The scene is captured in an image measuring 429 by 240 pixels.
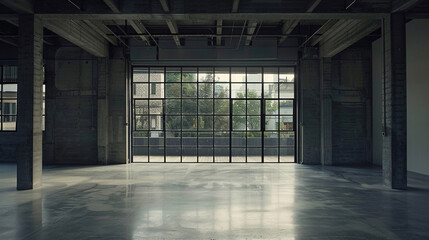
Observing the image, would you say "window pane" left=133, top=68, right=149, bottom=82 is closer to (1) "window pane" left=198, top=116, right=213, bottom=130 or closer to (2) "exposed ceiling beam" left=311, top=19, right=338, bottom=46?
(1) "window pane" left=198, top=116, right=213, bottom=130

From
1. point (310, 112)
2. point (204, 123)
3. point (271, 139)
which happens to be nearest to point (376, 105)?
point (310, 112)

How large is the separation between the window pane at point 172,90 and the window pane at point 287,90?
610cm

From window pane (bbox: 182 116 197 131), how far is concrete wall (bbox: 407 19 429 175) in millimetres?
11483

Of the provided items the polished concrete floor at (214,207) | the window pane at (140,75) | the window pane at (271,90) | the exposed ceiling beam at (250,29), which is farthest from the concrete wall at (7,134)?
the window pane at (271,90)

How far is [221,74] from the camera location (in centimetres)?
2062

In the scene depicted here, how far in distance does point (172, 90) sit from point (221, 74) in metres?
3.06

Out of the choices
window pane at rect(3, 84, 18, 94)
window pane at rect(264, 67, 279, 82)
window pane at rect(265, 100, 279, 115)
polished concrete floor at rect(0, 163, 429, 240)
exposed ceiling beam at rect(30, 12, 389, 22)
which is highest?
exposed ceiling beam at rect(30, 12, 389, 22)

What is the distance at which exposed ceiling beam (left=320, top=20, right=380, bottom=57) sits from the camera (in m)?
14.1

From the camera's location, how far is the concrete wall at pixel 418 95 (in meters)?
15.4

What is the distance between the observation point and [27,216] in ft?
27.8

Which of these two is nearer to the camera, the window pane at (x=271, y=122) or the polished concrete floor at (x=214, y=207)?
the polished concrete floor at (x=214, y=207)

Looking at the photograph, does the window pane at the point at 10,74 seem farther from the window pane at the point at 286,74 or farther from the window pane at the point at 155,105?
the window pane at the point at 286,74

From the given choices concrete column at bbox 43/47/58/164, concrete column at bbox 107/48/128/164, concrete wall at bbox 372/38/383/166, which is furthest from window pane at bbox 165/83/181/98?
concrete wall at bbox 372/38/383/166

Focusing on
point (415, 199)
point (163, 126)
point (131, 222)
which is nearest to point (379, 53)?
point (415, 199)
